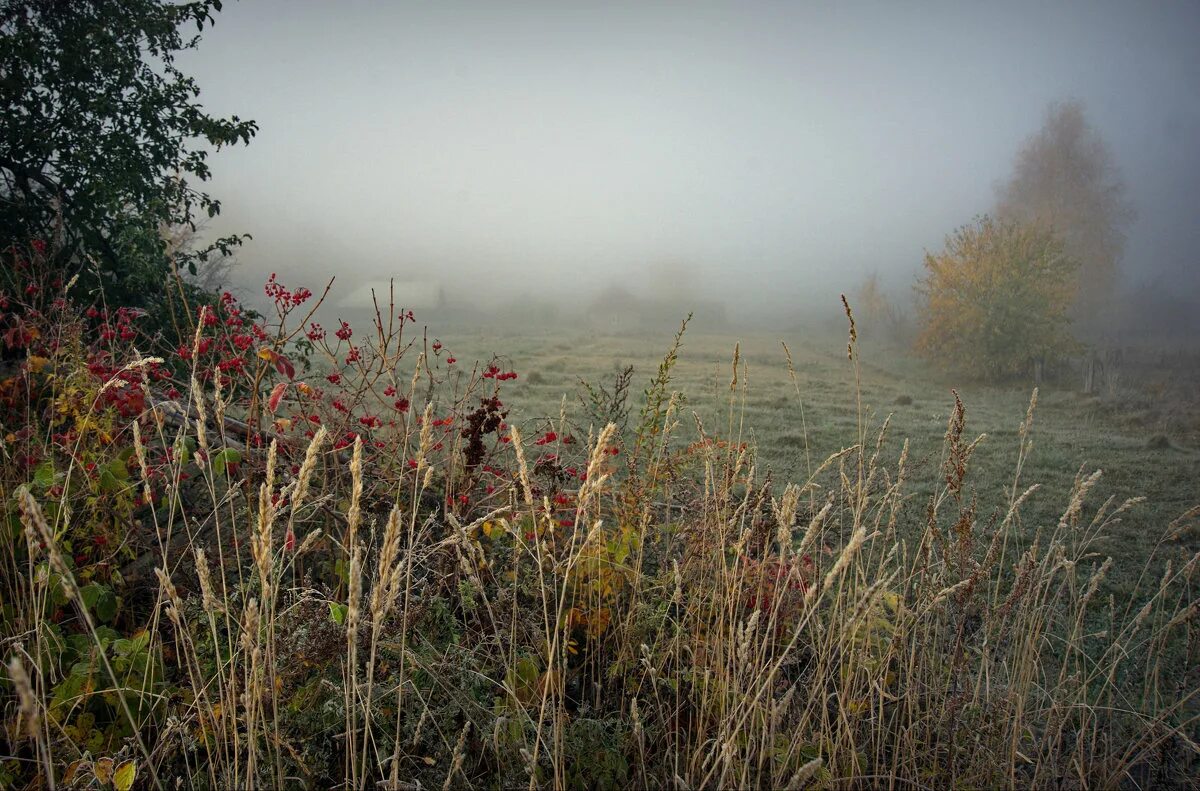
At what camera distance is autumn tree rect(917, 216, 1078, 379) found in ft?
68.0

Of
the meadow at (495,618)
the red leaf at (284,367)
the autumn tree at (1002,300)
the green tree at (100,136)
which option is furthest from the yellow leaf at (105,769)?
the autumn tree at (1002,300)

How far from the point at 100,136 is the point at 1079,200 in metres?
36.0

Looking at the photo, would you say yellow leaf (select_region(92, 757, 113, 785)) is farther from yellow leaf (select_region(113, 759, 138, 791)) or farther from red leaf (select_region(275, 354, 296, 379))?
red leaf (select_region(275, 354, 296, 379))

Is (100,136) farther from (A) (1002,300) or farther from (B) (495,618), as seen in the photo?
(A) (1002,300)

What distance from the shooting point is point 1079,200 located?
95.3ft

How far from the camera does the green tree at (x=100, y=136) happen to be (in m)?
6.59

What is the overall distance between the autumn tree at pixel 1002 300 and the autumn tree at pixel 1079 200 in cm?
755

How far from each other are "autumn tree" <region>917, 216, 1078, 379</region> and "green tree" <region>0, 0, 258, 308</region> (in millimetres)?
22071

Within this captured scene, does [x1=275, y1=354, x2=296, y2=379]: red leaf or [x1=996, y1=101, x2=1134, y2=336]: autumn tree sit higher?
[x1=996, y1=101, x2=1134, y2=336]: autumn tree

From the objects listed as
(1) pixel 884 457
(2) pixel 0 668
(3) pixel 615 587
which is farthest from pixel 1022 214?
(2) pixel 0 668

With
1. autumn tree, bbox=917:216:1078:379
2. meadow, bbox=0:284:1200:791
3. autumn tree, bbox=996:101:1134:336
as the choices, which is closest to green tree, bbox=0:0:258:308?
meadow, bbox=0:284:1200:791

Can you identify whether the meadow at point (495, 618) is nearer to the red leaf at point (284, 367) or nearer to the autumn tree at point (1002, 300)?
the red leaf at point (284, 367)

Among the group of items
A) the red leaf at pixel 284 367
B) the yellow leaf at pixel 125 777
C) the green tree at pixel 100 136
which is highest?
the green tree at pixel 100 136

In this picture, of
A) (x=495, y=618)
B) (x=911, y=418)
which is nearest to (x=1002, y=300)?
(x=911, y=418)
